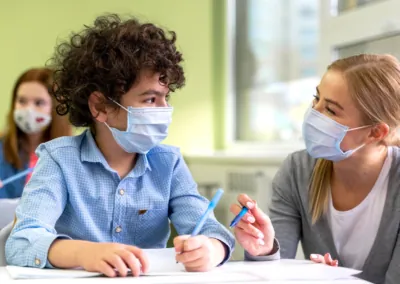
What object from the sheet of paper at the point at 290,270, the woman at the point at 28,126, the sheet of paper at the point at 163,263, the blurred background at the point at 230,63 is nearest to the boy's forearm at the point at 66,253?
the sheet of paper at the point at 163,263

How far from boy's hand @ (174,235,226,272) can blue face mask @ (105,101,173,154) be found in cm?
35

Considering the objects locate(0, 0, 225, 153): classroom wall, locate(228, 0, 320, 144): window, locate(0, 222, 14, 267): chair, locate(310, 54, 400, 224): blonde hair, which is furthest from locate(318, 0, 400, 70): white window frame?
locate(0, 222, 14, 267): chair

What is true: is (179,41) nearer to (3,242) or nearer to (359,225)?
(359,225)

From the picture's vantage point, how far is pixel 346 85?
4.99 ft

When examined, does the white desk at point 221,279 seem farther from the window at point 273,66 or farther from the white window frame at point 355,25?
the window at point 273,66

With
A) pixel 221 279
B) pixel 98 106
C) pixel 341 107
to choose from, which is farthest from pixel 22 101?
pixel 221 279

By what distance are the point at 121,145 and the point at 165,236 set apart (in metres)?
0.22

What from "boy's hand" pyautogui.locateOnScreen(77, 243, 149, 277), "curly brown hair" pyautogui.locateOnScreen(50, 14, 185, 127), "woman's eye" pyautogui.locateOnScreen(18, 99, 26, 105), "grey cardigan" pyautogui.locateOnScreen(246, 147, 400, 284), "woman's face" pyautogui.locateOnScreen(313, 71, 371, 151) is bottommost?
"grey cardigan" pyautogui.locateOnScreen(246, 147, 400, 284)

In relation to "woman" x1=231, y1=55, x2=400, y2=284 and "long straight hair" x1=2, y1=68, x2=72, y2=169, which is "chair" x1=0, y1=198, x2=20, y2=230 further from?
"long straight hair" x1=2, y1=68, x2=72, y2=169

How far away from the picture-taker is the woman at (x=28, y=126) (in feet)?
8.07

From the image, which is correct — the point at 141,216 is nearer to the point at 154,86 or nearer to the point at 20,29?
the point at 154,86

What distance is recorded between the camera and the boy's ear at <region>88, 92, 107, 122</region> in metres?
1.37

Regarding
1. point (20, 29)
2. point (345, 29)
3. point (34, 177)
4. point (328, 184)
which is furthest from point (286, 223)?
point (20, 29)

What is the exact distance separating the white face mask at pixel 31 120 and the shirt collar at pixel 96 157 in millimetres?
1139
